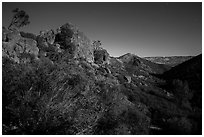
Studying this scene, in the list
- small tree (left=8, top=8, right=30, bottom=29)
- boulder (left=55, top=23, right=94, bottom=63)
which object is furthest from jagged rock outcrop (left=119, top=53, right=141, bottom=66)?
small tree (left=8, top=8, right=30, bottom=29)

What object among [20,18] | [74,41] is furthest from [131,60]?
[20,18]

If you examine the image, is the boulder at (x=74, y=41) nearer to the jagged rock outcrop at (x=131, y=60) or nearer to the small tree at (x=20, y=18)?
the small tree at (x=20, y=18)

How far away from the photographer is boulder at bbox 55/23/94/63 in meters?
56.1

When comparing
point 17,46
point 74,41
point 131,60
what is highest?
point 131,60

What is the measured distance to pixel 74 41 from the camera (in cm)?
6131

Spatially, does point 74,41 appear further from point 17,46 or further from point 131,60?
point 131,60

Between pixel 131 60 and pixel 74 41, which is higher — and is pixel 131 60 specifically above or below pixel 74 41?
above

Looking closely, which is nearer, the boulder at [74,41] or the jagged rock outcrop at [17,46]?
the jagged rock outcrop at [17,46]

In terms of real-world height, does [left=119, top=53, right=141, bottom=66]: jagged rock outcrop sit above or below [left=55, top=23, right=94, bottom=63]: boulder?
above

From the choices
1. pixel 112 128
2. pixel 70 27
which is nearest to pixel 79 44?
pixel 70 27

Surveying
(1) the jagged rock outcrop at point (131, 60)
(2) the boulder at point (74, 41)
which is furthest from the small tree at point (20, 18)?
(1) the jagged rock outcrop at point (131, 60)

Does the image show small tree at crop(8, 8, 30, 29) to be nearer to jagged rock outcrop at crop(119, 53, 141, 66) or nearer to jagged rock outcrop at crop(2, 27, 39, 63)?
jagged rock outcrop at crop(2, 27, 39, 63)

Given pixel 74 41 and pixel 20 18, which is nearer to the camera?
pixel 20 18

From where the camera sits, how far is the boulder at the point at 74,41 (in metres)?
56.1
